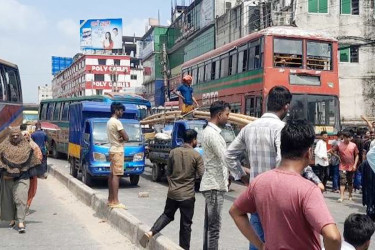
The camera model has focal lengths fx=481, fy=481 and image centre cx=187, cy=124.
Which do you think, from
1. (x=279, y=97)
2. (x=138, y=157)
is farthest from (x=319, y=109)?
(x=279, y=97)

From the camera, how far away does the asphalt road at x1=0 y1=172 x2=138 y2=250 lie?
6.93m

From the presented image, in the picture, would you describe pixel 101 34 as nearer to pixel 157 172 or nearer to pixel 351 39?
pixel 351 39

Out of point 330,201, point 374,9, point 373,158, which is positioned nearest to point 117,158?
point 373,158

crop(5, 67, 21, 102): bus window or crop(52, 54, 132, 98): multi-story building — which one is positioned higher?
Result: crop(52, 54, 132, 98): multi-story building

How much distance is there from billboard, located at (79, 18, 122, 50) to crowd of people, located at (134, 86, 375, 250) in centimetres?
6487

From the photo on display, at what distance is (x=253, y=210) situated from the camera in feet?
8.91

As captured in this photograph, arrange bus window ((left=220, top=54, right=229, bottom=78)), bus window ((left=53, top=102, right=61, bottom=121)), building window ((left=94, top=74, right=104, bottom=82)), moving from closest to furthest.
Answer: bus window ((left=220, top=54, right=229, bottom=78)) → bus window ((left=53, top=102, right=61, bottom=121)) → building window ((left=94, top=74, right=104, bottom=82))

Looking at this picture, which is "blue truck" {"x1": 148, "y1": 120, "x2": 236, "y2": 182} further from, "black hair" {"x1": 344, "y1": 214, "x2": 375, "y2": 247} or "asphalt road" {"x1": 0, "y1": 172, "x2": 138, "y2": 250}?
"black hair" {"x1": 344, "y1": 214, "x2": 375, "y2": 247}

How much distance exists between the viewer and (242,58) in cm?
1578

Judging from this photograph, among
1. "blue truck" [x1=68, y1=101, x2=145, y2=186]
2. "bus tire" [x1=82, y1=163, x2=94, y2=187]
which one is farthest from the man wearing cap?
"bus tire" [x1=82, y1=163, x2=94, y2=187]

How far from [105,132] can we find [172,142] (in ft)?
6.17

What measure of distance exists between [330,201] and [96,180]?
7.16 m

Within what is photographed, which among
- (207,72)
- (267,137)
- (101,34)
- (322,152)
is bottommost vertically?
(322,152)

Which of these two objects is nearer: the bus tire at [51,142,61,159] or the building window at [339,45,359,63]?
the bus tire at [51,142,61,159]
